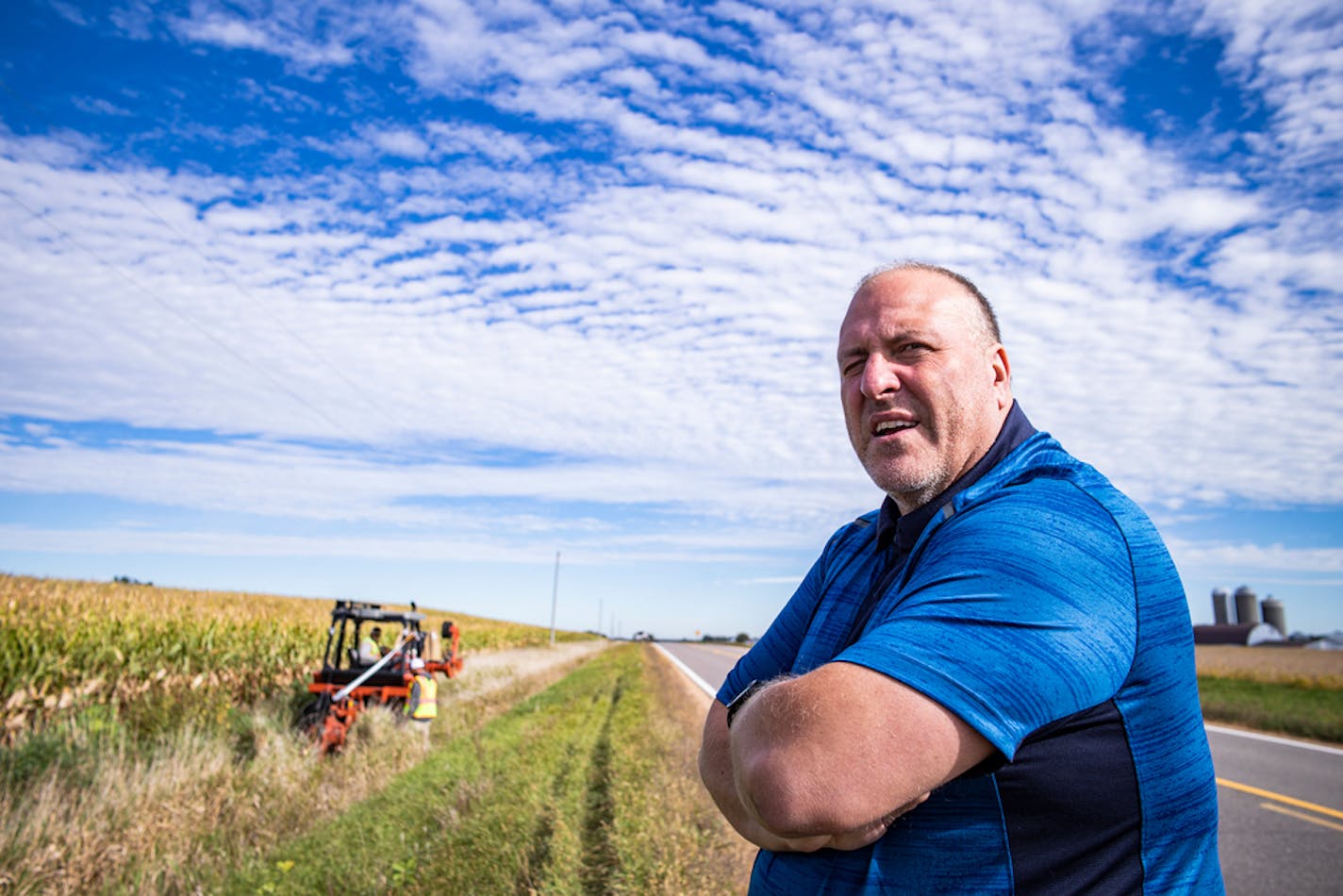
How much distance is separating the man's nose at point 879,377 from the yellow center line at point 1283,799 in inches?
334

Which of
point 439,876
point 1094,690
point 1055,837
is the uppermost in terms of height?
point 1094,690

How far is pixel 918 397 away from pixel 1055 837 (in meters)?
0.80

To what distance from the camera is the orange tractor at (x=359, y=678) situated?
11.9 metres

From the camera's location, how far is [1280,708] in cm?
1501

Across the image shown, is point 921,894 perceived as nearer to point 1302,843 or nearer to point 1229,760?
point 1302,843

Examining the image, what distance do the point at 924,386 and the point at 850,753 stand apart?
812 mm

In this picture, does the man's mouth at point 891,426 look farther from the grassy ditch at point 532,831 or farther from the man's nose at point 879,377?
the grassy ditch at point 532,831

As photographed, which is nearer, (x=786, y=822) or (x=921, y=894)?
(x=786, y=822)

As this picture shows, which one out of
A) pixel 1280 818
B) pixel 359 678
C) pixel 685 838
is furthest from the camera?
pixel 359 678

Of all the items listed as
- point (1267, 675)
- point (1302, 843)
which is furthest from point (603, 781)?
point (1267, 675)

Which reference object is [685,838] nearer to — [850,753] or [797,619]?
[797,619]

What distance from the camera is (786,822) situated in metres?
1.19

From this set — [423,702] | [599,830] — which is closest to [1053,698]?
[599,830]

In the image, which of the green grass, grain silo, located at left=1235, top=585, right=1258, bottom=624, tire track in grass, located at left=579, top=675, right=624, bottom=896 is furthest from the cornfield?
grain silo, located at left=1235, top=585, right=1258, bottom=624
